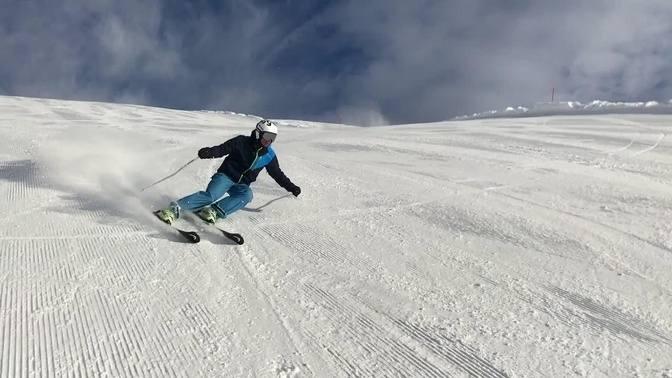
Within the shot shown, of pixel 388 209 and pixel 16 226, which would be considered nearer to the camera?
pixel 16 226

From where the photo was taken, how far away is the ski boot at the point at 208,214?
199 inches

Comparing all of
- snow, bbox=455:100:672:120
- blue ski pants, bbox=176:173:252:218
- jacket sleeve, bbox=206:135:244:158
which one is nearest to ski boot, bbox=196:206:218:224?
blue ski pants, bbox=176:173:252:218

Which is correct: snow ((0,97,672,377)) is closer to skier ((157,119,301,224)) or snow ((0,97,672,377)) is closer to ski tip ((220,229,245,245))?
ski tip ((220,229,245,245))

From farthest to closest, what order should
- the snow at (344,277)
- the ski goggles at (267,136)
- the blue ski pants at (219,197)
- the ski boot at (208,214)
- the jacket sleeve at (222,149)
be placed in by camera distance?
the ski goggles at (267,136) < the jacket sleeve at (222,149) < the blue ski pants at (219,197) < the ski boot at (208,214) < the snow at (344,277)

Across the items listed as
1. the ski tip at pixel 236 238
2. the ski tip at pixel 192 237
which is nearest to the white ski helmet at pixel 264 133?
the ski tip at pixel 236 238

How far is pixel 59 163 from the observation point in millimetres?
7633

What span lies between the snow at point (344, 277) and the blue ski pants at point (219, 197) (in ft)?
0.56

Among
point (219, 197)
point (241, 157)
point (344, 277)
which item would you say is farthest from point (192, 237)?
point (241, 157)

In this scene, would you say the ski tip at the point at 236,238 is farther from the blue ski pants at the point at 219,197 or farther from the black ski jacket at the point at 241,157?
the black ski jacket at the point at 241,157

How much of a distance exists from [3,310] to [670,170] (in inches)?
365

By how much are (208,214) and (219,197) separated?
53 cm

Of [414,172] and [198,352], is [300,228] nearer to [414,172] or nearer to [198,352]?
[198,352]

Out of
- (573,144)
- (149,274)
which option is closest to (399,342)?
(149,274)

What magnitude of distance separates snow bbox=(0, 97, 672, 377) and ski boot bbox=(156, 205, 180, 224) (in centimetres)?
10
